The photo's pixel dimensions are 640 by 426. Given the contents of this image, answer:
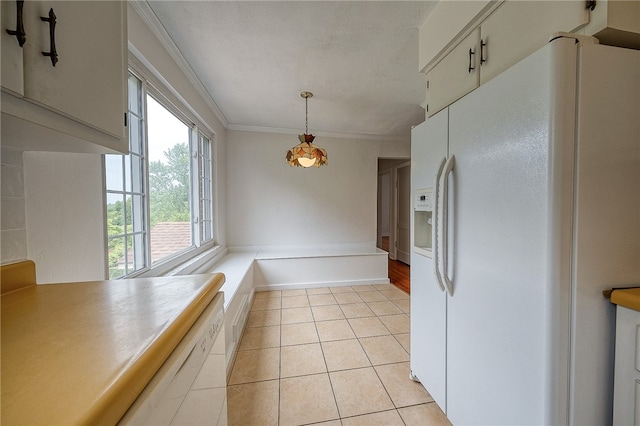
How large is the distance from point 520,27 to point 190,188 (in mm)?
2833

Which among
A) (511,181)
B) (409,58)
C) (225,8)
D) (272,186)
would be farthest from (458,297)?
(272,186)

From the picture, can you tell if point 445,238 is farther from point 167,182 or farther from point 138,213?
point 167,182

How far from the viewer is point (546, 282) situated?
729mm

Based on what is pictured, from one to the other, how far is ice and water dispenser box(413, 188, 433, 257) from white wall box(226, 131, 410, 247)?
2.48 meters

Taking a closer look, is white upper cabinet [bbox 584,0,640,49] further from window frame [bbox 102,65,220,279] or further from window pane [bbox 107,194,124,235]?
window pane [bbox 107,194,124,235]

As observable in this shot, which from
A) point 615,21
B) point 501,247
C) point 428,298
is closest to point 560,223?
point 501,247

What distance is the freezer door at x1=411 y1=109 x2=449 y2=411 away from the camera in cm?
123

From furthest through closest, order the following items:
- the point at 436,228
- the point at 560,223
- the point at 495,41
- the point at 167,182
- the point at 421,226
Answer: the point at 167,182 → the point at 421,226 → the point at 436,228 → the point at 495,41 → the point at 560,223

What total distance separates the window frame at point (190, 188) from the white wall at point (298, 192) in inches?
23.6

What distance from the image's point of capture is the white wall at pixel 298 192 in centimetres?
366

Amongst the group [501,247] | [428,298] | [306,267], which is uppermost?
[501,247]

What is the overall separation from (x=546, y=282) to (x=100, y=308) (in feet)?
4.45

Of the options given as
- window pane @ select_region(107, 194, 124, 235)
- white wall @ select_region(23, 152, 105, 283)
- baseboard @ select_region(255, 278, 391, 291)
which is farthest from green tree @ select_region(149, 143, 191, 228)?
baseboard @ select_region(255, 278, 391, 291)

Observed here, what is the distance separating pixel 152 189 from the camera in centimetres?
174
